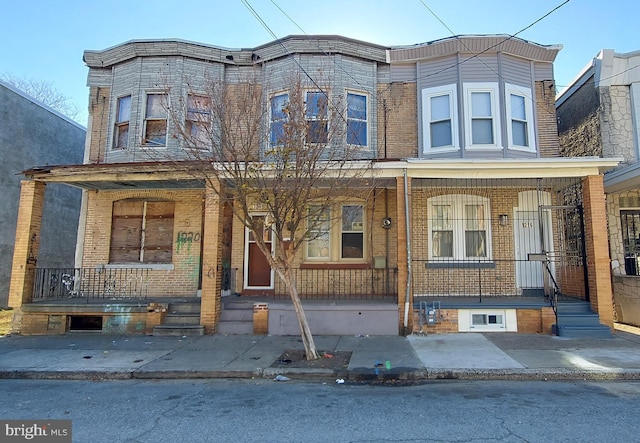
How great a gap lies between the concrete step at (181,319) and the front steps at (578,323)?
8396mm

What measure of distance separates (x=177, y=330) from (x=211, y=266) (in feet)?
5.62

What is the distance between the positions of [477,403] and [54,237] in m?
16.1

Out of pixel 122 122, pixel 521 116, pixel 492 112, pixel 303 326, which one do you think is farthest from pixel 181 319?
pixel 521 116

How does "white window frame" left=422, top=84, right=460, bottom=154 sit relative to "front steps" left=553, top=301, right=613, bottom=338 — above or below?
above

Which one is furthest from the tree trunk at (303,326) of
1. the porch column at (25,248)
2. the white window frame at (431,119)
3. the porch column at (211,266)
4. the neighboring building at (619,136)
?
the neighboring building at (619,136)

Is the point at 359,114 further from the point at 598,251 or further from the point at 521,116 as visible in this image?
→ the point at 598,251

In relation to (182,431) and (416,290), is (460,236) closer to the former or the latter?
(416,290)

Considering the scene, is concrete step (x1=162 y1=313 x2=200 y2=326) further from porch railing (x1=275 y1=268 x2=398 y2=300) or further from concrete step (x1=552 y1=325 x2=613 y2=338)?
concrete step (x1=552 y1=325 x2=613 y2=338)

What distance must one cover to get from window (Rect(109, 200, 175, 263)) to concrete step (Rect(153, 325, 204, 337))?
256 cm

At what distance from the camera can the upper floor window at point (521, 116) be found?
11.0 metres

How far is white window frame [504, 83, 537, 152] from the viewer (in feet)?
35.5

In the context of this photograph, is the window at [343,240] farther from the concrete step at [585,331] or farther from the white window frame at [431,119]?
the concrete step at [585,331]

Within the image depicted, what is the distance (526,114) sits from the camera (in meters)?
11.1

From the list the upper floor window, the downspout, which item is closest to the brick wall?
the downspout
